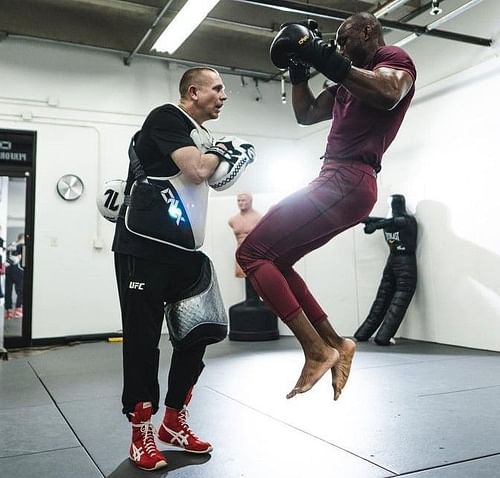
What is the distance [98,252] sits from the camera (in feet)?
23.3

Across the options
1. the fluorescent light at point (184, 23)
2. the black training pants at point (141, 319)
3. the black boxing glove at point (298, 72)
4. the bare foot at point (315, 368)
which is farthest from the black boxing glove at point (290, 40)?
the fluorescent light at point (184, 23)

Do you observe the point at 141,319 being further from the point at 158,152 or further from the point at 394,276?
the point at 394,276

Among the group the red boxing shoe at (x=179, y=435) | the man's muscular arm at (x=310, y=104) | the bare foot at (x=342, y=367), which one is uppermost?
the man's muscular arm at (x=310, y=104)

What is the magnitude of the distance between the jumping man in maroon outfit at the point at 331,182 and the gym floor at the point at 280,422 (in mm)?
516

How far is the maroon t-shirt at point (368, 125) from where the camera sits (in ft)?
6.50

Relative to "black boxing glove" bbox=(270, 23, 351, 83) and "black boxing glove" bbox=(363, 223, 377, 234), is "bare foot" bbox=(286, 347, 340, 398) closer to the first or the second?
"black boxing glove" bbox=(270, 23, 351, 83)

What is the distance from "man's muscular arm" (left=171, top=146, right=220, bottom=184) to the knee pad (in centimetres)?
48

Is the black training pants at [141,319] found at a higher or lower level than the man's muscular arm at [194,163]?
lower

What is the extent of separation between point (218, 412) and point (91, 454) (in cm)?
91

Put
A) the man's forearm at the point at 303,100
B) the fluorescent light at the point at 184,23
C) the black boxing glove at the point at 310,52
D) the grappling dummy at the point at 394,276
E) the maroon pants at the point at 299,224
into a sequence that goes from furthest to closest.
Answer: the grappling dummy at the point at 394,276, the fluorescent light at the point at 184,23, the man's forearm at the point at 303,100, the maroon pants at the point at 299,224, the black boxing glove at the point at 310,52

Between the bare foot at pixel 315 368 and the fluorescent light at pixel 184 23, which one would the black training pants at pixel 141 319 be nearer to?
the bare foot at pixel 315 368

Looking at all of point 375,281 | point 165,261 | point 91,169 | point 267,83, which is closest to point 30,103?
point 91,169

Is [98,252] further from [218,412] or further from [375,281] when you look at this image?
[218,412]

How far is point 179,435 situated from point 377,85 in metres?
1.75
